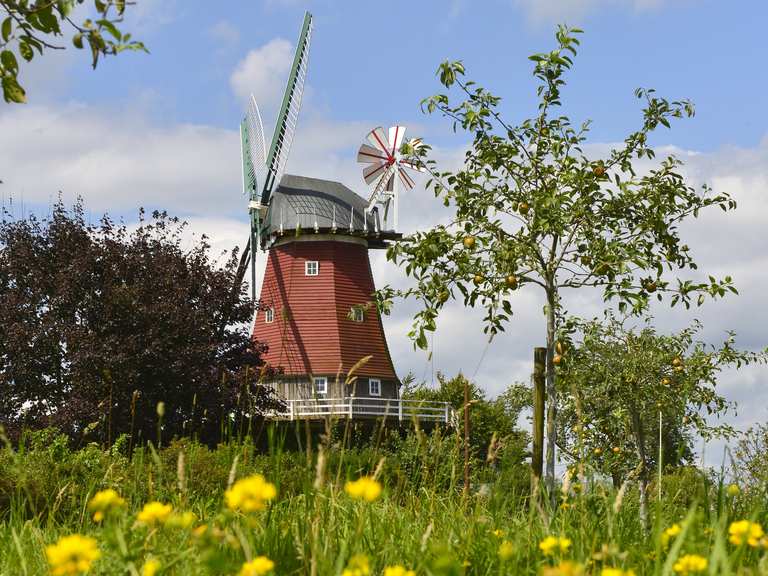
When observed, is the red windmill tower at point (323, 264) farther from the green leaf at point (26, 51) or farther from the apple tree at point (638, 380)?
the green leaf at point (26, 51)

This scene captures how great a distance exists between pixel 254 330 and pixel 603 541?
103ft

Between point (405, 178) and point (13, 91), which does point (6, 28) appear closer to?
point (13, 91)

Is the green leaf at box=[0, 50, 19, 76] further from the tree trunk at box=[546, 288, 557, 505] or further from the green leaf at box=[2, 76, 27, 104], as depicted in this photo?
the tree trunk at box=[546, 288, 557, 505]

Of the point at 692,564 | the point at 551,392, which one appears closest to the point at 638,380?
the point at 551,392

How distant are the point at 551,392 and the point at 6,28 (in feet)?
19.5

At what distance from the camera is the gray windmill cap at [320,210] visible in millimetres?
33531

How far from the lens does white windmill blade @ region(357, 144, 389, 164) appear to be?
115ft

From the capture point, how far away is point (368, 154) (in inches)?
1382

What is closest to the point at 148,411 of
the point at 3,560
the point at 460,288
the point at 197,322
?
the point at 197,322

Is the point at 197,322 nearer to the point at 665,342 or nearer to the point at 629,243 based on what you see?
the point at 665,342

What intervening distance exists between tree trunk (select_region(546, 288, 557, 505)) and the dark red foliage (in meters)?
14.1

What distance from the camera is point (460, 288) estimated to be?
9.14 m

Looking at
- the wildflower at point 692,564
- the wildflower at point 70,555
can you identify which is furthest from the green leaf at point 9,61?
the wildflower at point 692,564

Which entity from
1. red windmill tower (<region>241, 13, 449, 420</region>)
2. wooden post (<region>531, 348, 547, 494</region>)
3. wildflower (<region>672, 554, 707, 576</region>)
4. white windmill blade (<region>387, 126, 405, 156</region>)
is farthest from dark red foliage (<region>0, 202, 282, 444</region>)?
wildflower (<region>672, 554, 707, 576</region>)
